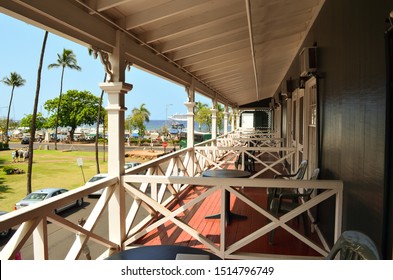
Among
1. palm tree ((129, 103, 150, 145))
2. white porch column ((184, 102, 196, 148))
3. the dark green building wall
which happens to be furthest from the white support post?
palm tree ((129, 103, 150, 145))

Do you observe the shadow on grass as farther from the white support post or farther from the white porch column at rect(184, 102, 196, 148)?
the white support post

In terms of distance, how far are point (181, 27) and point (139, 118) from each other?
4791 cm

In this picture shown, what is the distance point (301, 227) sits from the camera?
3.95m

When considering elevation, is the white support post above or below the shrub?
above

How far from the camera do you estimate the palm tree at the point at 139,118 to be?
50.2m

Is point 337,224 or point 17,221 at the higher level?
point 17,221

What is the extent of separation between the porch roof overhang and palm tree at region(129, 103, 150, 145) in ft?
138

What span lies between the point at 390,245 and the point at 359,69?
47.8 inches

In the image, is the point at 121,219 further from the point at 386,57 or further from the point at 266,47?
the point at 266,47

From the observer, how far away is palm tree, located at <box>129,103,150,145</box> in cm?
5025

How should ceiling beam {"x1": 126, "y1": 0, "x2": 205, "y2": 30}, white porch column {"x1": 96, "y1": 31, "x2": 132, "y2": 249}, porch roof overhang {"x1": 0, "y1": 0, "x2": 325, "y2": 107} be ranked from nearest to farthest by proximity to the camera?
porch roof overhang {"x1": 0, "y1": 0, "x2": 325, "y2": 107}
ceiling beam {"x1": 126, "y1": 0, "x2": 205, "y2": 30}
white porch column {"x1": 96, "y1": 31, "x2": 132, "y2": 249}

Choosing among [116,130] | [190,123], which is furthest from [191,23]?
[190,123]

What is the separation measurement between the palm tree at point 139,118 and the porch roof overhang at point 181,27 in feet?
138
